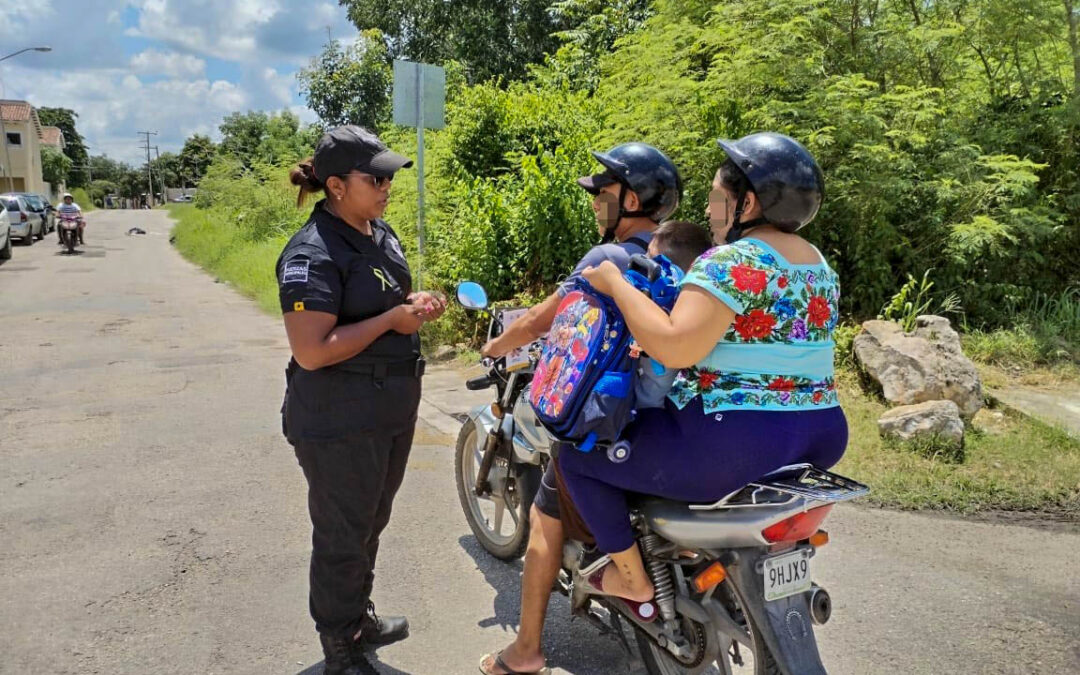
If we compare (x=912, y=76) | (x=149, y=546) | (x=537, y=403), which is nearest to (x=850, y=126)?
(x=912, y=76)

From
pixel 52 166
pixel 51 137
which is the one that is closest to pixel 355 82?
pixel 52 166

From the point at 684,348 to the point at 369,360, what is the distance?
3.89 ft

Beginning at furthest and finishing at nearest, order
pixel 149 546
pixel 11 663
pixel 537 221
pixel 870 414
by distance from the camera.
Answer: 1. pixel 537 221
2. pixel 870 414
3. pixel 149 546
4. pixel 11 663

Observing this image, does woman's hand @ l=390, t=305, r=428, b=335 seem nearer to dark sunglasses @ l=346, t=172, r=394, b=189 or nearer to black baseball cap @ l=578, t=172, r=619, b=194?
dark sunglasses @ l=346, t=172, r=394, b=189

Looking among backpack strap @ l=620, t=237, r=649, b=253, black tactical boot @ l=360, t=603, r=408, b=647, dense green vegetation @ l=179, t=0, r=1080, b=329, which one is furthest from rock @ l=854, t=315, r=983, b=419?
black tactical boot @ l=360, t=603, r=408, b=647

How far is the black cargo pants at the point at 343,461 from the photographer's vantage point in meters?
2.77

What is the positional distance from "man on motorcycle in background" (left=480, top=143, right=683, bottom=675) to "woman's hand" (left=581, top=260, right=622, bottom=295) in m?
0.35

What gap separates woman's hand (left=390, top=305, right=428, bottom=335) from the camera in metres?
2.78

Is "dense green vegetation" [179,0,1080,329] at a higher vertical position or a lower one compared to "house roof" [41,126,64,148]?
lower

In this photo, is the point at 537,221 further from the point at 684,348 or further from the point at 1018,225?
the point at 684,348

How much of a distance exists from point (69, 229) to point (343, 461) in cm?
2439

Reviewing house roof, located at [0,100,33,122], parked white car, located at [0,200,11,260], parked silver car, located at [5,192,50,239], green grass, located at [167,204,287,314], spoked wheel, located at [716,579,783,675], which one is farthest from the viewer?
house roof, located at [0,100,33,122]

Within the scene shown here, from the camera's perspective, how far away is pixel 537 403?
2.56 m

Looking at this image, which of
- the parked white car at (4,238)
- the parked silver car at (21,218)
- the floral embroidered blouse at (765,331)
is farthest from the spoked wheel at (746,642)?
the parked silver car at (21,218)
